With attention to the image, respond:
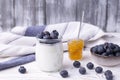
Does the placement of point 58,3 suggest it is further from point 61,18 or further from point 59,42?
point 59,42

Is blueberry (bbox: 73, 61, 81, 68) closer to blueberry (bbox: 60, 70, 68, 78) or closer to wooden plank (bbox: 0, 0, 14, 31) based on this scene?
blueberry (bbox: 60, 70, 68, 78)

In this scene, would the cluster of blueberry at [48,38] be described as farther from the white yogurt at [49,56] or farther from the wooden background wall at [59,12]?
the wooden background wall at [59,12]

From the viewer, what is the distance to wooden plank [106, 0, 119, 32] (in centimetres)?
170

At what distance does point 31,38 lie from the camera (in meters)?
1.39

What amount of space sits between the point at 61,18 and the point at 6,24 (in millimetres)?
354

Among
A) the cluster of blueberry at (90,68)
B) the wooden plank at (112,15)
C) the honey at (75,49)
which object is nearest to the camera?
the cluster of blueberry at (90,68)

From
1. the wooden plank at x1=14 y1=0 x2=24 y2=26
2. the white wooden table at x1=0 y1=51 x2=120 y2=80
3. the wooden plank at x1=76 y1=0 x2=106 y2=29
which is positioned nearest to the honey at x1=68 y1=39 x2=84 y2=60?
the white wooden table at x1=0 y1=51 x2=120 y2=80

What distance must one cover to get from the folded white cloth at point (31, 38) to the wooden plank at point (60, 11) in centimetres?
24

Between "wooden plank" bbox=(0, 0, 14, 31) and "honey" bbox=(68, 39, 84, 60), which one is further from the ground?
"wooden plank" bbox=(0, 0, 14, 31)

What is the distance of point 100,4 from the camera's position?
1.70 m

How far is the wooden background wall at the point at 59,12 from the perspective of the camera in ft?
5.62

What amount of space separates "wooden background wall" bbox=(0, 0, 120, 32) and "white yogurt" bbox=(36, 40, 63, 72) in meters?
0.69

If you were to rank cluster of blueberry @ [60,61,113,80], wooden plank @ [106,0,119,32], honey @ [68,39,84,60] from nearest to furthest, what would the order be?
cluster of blueberry @ [60,61,113,80], honey @ [68,39,84,60], wooden plank @ [106,0,119,32]

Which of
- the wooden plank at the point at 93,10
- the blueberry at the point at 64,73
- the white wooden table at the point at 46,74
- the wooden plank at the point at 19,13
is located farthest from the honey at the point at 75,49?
the wooden plank at the point at 19,13
